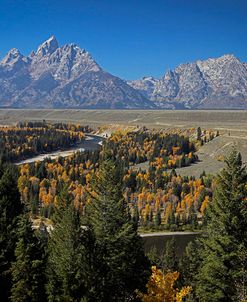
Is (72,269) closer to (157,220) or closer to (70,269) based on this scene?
(70,269)

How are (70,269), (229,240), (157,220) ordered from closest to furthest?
1. (229,240)
2. (70,269)
3. (157,220)

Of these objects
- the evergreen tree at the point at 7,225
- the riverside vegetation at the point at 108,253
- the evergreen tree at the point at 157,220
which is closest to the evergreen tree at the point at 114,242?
the riverside vegetation at the point at 108,253

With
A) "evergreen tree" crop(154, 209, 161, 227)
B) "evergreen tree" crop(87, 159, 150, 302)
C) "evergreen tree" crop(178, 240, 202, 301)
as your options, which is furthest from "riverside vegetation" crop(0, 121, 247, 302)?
"evergreen tree" crop(154, 209, 161, 227)

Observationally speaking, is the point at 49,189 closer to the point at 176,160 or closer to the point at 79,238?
the point at 176,160

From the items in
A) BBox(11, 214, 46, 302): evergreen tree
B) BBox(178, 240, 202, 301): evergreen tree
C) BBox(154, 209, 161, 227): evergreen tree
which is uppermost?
BBox(11, 214, 46, 302): evergreen tree

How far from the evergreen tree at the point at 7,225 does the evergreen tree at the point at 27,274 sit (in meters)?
2.01

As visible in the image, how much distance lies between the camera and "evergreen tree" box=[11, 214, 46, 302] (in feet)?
90.1

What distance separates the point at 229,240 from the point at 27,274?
1331 cm

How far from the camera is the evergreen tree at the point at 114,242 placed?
30.5 m

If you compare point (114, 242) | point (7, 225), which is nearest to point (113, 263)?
point (114, 242)

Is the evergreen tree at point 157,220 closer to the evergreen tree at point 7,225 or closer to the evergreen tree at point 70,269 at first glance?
the evergreen tree at point 7,225

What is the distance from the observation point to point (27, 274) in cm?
2792

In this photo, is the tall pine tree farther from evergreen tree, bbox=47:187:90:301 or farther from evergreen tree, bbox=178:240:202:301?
evergreen tree, bbox=178:240:202:301

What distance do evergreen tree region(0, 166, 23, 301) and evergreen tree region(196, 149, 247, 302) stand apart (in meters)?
14.5
